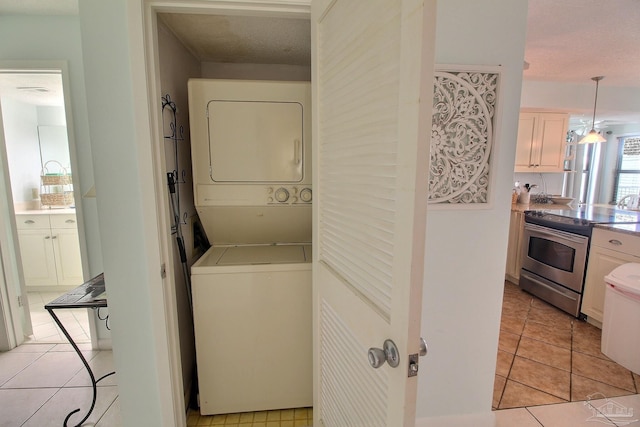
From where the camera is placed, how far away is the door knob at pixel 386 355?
0.77 metres

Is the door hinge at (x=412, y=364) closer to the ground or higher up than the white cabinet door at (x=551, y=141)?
closer to the ground

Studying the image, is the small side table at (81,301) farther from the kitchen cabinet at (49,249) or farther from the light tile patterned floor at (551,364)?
the light tile patterned floor at (551,364)

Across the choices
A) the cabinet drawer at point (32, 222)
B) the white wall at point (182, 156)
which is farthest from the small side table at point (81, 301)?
the cabinet drawer at point (32, 222)

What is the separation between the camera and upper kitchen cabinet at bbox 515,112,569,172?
3969mm

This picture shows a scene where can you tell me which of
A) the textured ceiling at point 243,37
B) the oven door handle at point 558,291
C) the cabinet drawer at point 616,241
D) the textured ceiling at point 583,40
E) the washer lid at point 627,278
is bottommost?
the oven door handle at point 558,291

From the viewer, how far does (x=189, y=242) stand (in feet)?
5.95

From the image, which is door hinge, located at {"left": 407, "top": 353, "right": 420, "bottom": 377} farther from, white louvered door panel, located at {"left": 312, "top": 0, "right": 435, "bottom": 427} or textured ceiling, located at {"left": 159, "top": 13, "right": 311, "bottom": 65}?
textured ceiling, located at {"left": 159, "top": 13, "right": 311, "bottom": 65}

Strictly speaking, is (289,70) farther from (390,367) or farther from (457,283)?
(390,367)

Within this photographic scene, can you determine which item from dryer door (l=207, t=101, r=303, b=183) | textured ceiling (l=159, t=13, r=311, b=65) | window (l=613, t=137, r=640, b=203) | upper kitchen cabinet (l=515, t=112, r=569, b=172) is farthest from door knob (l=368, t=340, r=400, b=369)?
window (l=613, t=137, r=640, b=203)

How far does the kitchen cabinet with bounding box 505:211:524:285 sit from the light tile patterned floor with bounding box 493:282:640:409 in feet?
2.40

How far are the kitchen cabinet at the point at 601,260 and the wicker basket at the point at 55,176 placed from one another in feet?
18.3

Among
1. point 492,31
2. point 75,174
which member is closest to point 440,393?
point 492,31

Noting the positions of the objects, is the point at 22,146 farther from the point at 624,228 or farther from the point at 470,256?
the point at 624,228

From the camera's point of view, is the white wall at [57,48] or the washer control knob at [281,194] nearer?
the washer control knob at [281,194]
